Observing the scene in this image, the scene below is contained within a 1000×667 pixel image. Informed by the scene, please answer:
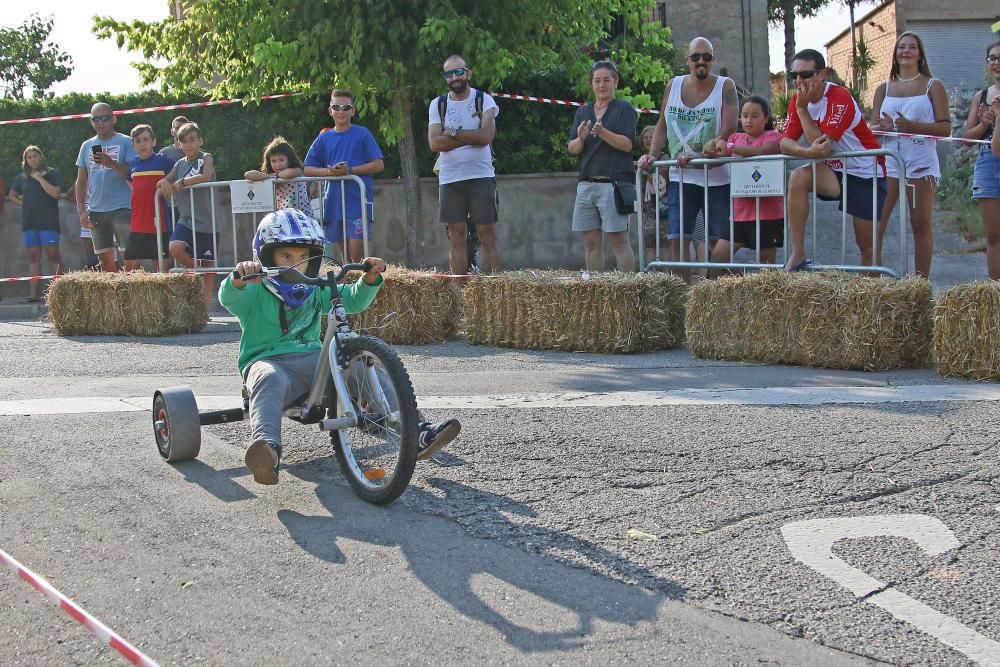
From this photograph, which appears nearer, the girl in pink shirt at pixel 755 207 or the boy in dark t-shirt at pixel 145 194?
the girl in pink shirt at pixel 755 207

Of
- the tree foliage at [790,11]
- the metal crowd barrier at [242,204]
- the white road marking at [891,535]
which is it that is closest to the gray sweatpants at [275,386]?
the white road marking at [891,535]

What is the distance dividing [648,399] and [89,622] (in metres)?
4.09

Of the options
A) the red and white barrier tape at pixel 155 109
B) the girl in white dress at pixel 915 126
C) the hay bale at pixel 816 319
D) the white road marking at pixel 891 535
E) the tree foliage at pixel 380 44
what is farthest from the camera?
the red and white barrier tape at pixel 155 109

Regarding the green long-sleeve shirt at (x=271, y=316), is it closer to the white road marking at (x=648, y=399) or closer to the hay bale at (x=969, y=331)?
the white road marking at (x=648, y=399)

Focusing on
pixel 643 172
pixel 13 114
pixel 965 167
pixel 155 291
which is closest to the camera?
pixel 643 172

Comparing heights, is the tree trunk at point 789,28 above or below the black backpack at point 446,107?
above

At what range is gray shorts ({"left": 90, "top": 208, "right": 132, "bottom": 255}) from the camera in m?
12.9

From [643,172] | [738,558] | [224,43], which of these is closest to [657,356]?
[643,172]

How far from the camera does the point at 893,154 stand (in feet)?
27.3

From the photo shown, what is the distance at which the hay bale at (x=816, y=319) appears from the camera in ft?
24.5

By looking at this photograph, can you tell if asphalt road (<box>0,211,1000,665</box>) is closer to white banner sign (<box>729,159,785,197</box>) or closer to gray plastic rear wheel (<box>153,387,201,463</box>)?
gray plastic rear wheel (<box>153,387,201,463</box>)

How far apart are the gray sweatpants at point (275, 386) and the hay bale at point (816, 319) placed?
3608 millimetres

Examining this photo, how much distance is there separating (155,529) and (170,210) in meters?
8.54

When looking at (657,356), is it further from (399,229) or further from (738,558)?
(399,229)
